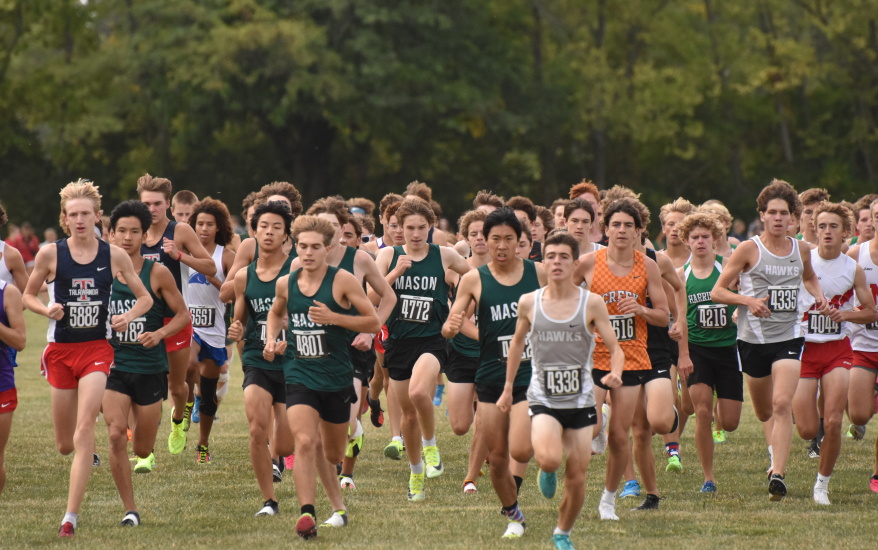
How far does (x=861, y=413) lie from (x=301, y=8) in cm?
2989

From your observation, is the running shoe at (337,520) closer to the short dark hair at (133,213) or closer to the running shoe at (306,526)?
the running shoe at (306,526)

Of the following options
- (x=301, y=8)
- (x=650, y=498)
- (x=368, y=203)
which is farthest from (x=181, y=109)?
(x=650, y=498)

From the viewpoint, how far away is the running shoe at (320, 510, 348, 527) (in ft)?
28.0

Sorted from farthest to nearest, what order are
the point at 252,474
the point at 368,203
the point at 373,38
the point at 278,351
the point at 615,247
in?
the point at 373,38, the point at 368,203, the point at 252,474, the point at 615,247, the point at 278,351

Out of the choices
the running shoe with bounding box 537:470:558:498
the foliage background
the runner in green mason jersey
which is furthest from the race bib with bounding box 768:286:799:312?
the foliage background

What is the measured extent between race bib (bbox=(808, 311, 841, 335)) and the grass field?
49.7 inches

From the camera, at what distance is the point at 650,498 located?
365 inches

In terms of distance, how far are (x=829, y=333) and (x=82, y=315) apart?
5.49 m

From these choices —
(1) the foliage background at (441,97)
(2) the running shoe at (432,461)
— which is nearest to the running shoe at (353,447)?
(2) the running shoe at (432,461)

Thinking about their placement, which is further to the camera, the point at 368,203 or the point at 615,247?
the point at 368,203

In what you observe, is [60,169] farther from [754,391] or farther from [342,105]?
[754,391]

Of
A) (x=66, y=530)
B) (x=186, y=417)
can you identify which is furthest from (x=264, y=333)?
(x=186, y=417)

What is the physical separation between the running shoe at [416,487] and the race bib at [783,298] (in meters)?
2.97

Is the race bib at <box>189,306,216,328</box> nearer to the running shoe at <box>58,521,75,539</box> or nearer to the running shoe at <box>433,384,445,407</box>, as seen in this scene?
the running shoe at <box>58,521,75,539</box>
